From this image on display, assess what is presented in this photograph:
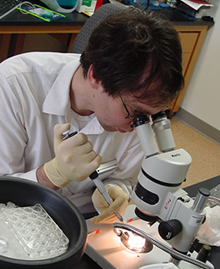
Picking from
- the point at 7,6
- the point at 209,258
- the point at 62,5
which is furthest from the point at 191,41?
the point at 209,258

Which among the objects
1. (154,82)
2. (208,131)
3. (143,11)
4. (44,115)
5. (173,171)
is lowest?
(208,131)

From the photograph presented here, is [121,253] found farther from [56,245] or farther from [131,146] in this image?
[131,146]

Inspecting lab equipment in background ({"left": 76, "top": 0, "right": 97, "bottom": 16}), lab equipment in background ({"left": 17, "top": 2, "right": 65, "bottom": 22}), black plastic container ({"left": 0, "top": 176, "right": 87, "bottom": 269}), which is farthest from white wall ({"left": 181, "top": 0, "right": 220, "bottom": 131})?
black plastic container ({"left": 0, "top": 176, "right": 87, "bottom": 269})

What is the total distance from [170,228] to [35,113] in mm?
591

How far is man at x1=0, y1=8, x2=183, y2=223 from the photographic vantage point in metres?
0.97

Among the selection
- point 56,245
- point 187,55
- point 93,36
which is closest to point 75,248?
point 56,245

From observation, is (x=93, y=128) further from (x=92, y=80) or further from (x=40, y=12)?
(x=40, y=12)

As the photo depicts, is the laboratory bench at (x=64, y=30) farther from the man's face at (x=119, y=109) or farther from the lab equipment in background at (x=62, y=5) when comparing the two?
the man's face at (x=119, y=109)

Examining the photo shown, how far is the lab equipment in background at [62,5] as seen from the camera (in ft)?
8.27

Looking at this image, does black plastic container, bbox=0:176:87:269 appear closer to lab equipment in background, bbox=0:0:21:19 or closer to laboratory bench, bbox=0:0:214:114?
laboratory bench, bbox=0:0:214:114

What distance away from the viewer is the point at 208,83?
3.47 meters

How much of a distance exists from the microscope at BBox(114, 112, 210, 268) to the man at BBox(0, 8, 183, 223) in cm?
15

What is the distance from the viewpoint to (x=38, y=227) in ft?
2.28

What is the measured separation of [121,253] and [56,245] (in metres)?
0.39
